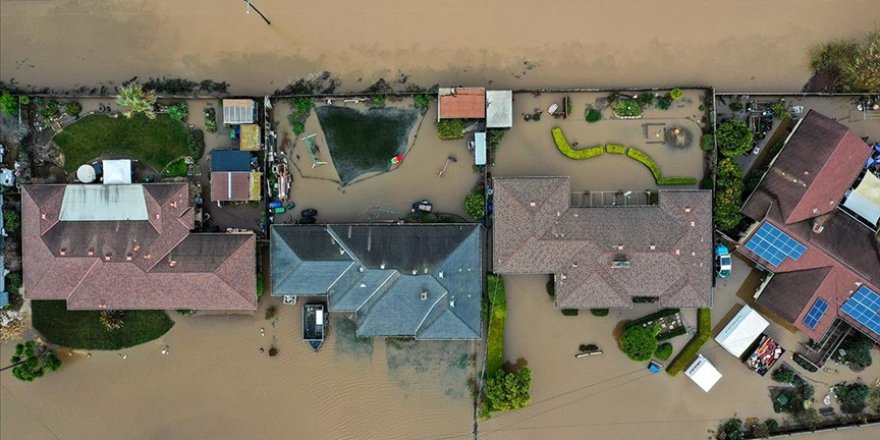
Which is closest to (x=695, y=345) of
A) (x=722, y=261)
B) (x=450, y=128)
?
(x=722, y=261)

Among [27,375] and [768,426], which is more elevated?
[27,375]

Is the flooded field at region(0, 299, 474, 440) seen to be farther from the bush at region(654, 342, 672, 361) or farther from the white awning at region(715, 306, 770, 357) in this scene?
the white awning at region(715, 306, 770, 357)

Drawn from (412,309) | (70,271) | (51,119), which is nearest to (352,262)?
(412,309)

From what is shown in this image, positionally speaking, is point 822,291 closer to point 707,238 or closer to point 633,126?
point 707,238

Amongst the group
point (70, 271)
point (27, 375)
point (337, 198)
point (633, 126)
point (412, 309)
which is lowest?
point (27, 375)

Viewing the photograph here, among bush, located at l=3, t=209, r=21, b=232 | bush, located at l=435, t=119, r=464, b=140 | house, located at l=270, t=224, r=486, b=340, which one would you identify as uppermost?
bush, located at l=435, t=119, r=464, b=140

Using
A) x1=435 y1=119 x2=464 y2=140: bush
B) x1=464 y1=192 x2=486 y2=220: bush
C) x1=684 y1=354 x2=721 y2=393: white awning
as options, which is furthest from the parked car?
x1=435 y1=119 x2=464 y2=140: bush
